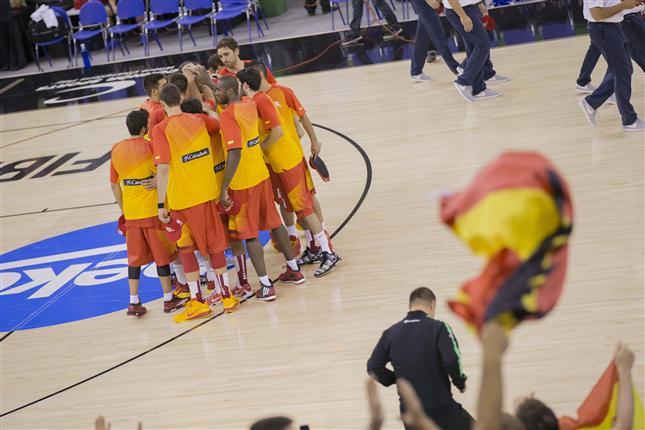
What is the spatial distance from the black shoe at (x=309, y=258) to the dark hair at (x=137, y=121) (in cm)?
182

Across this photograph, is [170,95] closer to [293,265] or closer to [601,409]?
[293,265]

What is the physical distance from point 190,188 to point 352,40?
1003 centimetres

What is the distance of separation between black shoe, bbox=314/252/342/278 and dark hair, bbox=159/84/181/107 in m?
1.81

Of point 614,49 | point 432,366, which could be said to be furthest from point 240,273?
point 614,49

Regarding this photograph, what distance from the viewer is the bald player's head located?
23.7ft

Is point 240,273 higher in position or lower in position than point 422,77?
lower

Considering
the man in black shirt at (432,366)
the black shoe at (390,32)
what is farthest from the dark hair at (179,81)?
the black shoe at (390,32)

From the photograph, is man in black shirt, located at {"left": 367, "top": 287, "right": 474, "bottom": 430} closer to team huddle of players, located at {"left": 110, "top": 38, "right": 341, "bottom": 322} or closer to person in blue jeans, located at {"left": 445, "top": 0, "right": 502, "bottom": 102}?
team huddle of players, located at {"left": 110, "top": 38, "right": 341, "bottom": 322}

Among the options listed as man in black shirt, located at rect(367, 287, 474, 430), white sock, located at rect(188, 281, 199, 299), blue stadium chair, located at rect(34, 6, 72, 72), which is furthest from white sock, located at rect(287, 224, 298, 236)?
blue stadium chair, located at rect(34, 6, 72, 72)

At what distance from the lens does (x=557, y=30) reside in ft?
47.7

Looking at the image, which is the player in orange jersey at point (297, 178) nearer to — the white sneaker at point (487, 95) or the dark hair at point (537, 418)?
the white sneaker at point (487, 95)

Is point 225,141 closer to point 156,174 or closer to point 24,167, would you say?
point 156,174

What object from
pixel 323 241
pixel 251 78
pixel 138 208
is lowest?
pixel 323 241

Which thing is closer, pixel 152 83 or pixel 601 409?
pixel 601 409
